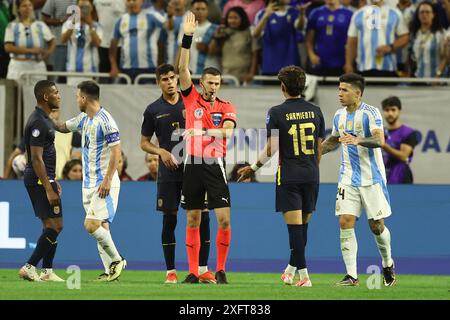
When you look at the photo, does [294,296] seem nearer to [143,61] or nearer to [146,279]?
[146,279]

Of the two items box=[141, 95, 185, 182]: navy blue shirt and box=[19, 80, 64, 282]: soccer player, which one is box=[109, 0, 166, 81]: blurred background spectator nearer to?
box=[19, 80, 64, 282]: soccer player

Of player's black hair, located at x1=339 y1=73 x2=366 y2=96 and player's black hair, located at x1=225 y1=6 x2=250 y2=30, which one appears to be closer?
player's black hair, located at x1=339 y1=73 x2=366 y2=96

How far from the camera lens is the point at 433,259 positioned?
17.3 meters

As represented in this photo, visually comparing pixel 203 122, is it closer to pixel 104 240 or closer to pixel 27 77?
pixel 104 240

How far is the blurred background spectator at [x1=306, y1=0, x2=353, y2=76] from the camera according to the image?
1894 centimetres

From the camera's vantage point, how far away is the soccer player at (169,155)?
45.0 ft

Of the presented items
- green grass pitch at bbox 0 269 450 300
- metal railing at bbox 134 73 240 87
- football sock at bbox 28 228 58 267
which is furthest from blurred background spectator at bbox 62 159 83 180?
A: football sock at bbox 28 228 58 267

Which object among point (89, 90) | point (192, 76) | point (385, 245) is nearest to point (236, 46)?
point (192, 76)

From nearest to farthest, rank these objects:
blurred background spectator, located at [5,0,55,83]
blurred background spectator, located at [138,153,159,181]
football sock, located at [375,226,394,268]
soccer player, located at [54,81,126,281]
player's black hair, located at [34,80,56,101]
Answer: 1. football sock, located at [375,226,394,268]
2. soccer player, located at [54,81,126,281]
3. player's black hair, located at [34,80,56,101]
4. blurred background spectator, located at [138,153,159,181]
5. blurred background spectator, located at [5,0,55,83]

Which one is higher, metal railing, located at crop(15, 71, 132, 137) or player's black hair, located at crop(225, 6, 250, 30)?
player's black hair, located at crop(225, 6, 250, 30)

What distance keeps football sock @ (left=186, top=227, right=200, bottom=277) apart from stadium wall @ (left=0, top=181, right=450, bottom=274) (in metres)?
3.90

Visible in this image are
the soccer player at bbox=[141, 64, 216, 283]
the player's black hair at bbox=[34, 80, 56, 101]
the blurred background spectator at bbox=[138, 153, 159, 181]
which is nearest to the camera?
the soccer player at bbox=[141, 64, 216, 283]

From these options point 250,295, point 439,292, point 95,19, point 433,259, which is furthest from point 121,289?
point 95,19

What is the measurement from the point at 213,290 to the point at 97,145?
243 centimetres
